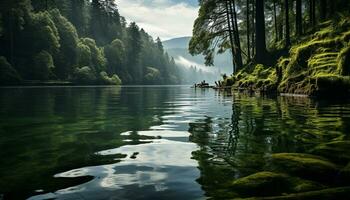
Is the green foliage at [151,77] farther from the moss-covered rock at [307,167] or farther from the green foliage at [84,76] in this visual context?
the moss-covered rock at [307,167]

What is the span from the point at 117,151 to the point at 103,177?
1.74 m

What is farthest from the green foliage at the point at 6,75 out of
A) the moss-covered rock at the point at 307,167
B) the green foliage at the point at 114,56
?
the moss-covered rock at the point at 307,167

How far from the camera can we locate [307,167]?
179 inches

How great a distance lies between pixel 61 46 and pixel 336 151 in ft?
248

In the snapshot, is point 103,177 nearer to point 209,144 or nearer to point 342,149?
point 209,144

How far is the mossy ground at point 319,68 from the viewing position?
57.1ft

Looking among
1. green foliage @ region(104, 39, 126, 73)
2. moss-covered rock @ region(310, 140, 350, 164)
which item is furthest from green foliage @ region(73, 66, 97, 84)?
moss-covered rock @ region(310, 140, 350, 164)

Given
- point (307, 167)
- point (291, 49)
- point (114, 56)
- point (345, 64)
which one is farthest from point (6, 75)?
point (307, 167)

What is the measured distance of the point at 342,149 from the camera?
5.60 meters

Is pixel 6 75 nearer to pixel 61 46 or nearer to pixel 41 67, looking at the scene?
pixel 41 67

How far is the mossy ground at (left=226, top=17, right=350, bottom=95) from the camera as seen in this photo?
17.4 meters

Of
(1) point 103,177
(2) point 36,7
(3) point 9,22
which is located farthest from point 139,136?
(2) point 36,7

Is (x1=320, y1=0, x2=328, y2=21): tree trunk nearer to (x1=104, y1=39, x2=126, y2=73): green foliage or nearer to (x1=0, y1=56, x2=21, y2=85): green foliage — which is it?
(x1=0, y1=56, x2=21, y2=85): green foliage

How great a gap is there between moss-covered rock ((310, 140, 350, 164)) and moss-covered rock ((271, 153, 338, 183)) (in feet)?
1.25
